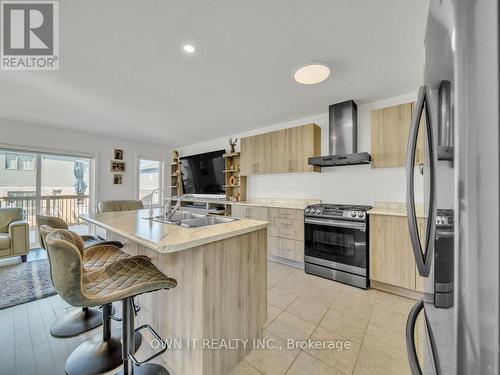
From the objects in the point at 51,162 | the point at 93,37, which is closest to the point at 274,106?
the point at 93,37

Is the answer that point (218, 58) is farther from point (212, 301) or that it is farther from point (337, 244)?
point (337, 244)

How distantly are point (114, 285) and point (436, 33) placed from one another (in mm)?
1763

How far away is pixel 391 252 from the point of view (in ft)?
7.88

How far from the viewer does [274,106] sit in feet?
10.5

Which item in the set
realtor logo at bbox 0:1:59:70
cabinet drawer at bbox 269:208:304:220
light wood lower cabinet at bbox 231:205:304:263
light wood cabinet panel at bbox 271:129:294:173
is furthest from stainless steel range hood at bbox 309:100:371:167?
realtor logo at bbox 0:1:59:70

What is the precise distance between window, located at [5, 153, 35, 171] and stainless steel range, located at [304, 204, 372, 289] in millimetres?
5378

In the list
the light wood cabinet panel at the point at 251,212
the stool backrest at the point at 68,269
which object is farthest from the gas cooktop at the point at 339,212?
the stool backrest at the point at 68,269

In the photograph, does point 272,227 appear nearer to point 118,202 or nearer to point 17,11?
point 118,202

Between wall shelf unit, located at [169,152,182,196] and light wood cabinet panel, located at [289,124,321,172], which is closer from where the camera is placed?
light wood cabinet panel, located at [289,124,321,172]

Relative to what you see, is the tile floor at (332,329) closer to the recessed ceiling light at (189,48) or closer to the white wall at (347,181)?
the white wall at (347,181)

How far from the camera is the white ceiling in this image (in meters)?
1.48

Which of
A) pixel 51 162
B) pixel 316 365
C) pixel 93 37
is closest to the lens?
pixel 316 365

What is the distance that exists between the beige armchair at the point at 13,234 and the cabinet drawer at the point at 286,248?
13.1 feet

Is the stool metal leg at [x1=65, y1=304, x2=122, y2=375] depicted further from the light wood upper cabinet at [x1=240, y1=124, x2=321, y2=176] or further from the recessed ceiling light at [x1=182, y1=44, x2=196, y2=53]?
the light wood upper cabinet at [x1=240, y1=124, x2=321, y2=176]
